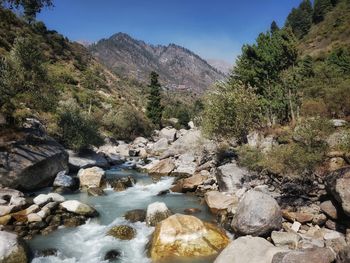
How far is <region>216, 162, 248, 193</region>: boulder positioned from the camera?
29.6m

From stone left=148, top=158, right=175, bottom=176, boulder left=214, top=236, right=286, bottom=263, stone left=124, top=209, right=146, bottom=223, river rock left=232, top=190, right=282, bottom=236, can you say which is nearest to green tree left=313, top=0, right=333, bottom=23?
stone left=148, top=158, right=175, bottom=176

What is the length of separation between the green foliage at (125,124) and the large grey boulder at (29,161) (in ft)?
133

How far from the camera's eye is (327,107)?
40156 millimetres

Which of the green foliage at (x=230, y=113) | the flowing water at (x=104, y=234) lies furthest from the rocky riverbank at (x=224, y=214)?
the green foliage at (x=230, y=113)

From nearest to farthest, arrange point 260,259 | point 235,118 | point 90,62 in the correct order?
point 260,259, point 235,118, point 90,62

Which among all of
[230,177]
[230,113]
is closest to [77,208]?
[230,177]

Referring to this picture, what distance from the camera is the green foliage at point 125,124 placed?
76.1 metres

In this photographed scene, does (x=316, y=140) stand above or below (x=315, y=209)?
→ above

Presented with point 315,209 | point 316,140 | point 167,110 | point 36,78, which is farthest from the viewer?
point 167,110

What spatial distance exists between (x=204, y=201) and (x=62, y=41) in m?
125

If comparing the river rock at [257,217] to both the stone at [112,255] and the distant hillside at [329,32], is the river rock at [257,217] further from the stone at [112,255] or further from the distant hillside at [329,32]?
the distant hillside at [329,32]

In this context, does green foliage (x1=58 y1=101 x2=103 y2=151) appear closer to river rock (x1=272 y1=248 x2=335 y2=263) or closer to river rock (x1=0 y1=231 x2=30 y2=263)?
river rock (x1=0 y1=231 x2=30 y2=263)

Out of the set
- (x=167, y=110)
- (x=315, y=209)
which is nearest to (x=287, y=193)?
(x=315, y=209)

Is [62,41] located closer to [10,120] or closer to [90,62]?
[90,62]
